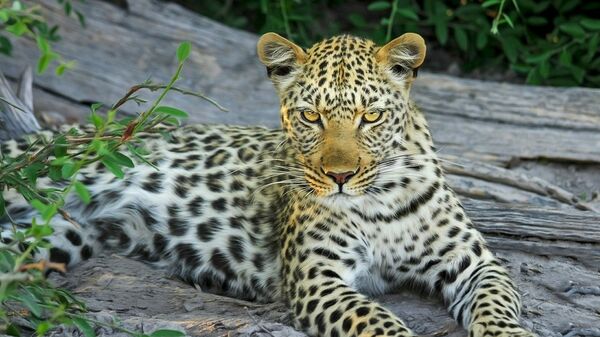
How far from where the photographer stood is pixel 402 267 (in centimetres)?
695

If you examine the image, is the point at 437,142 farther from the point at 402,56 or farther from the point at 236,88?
the point at 402,56

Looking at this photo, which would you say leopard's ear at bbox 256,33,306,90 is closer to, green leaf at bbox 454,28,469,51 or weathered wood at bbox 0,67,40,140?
weathered wood at bbox 0,67,40,140

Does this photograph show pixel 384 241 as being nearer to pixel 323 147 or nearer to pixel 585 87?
pixel 323 147

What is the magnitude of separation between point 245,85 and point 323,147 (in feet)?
14.2

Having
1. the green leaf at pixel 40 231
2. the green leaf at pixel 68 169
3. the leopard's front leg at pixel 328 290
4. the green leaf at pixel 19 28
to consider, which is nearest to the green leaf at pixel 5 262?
the green leaf at pixel 68 169

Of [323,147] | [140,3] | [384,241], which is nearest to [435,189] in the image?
[384,241]

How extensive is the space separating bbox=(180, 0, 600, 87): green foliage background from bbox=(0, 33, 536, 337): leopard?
9.78 ft

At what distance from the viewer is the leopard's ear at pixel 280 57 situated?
6.93 metres

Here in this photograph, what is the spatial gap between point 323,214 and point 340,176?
52 cm

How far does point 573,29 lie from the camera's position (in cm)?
1033

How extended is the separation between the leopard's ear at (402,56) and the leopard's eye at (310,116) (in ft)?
1.70

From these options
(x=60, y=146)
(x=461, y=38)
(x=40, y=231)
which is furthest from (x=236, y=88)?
(x=40, y=231)

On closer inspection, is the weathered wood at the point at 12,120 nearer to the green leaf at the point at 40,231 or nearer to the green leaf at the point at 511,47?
the green leaf at the point at 40,231

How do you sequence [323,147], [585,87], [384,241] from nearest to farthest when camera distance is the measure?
1. [323,147]
2. [384,241]
3. [585,87]
